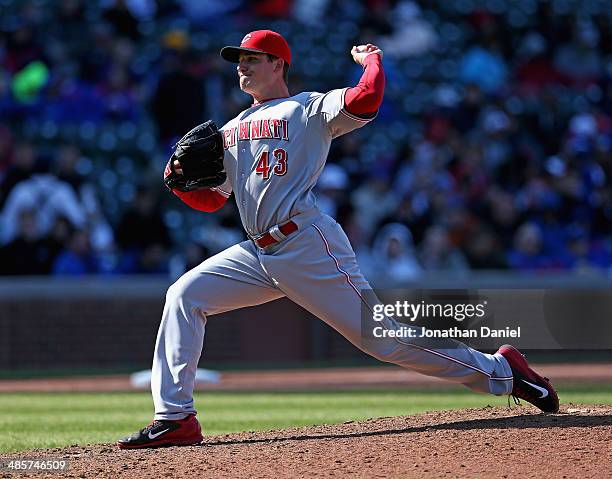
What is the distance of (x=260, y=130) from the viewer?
5.36 m

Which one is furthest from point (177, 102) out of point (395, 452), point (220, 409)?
point (395, 452)

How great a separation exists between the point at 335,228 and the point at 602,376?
19.8ft

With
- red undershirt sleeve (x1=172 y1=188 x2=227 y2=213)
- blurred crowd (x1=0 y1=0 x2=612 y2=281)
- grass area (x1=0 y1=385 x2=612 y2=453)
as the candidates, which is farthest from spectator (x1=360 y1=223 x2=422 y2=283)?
red undershirt sleeve (x1=172 y1=188 x2=227 y2=213)

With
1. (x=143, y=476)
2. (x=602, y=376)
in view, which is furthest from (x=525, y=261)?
(x=143, y=476)

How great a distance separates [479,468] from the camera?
4602 millimetres

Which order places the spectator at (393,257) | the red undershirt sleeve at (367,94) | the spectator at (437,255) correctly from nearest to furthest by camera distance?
1. the red undershirt sleeve at (367,94)
2. the spectator at (393,257)
3. the spectator at (437,255)

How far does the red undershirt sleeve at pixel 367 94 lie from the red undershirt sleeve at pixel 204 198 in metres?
0.91

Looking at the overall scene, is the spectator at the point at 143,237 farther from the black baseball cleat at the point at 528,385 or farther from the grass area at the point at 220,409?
the black baseball cleat at the point at 528,385

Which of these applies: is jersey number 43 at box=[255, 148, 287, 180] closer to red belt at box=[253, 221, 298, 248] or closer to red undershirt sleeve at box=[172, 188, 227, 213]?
red belt at box=[253, 221, 298, 248]

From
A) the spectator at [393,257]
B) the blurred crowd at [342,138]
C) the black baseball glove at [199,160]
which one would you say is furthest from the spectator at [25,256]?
the black baseball glove at [199,160]

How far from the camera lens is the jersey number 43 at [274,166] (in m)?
5.29

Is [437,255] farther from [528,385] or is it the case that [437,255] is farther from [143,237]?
[528,385]

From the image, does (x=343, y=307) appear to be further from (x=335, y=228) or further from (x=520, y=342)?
(x=520, y=342)

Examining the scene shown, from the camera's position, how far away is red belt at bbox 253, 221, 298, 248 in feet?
17.4
